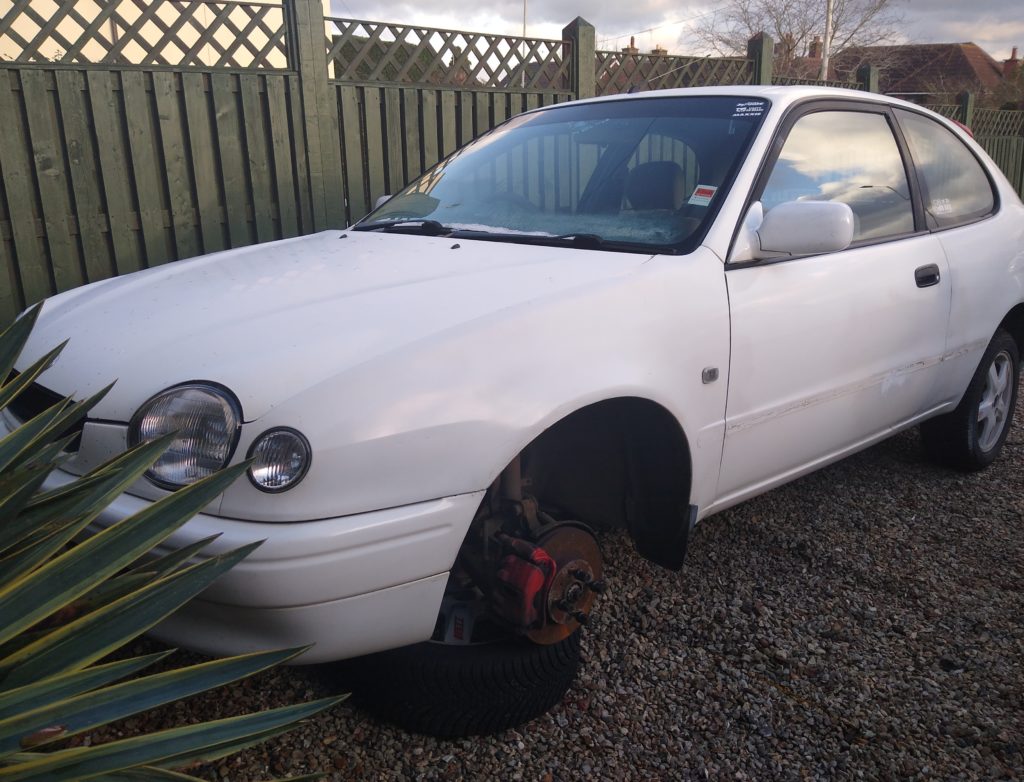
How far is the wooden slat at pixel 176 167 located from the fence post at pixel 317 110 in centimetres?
80

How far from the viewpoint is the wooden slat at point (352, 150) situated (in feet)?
18.9

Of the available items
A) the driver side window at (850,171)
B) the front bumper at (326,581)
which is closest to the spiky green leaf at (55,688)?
the front bumper at (326,581)

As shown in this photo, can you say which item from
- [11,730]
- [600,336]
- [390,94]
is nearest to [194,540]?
[11,730]

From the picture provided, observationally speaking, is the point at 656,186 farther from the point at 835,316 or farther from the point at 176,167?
the point at 176,167

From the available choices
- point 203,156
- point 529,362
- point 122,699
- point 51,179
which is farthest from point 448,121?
point 122,699

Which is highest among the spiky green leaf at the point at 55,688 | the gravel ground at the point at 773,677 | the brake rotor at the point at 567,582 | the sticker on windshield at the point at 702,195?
the sticker on windshield at the point at 702,195

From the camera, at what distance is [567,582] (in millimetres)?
2025

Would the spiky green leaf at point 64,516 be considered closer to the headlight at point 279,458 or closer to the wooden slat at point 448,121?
the headlight at point 279,458

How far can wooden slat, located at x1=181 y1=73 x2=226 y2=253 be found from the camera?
5.17 m

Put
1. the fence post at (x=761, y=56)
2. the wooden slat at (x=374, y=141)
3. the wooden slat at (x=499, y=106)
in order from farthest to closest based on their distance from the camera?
1. the fence post at (x=761, y=56)
2. the wooden slat at (x=499, y=106)
3. the wooden slat at (x=374, y=141)

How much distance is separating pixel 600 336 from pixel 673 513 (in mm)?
623

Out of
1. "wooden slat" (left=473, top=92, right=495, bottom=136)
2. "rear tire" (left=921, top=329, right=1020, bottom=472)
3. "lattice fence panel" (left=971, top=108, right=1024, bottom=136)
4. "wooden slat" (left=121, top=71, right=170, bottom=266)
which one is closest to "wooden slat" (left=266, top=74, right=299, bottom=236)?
"wooden slat" (left=121, top=71, right=170, bottom=266)

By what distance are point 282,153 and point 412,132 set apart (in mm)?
1045

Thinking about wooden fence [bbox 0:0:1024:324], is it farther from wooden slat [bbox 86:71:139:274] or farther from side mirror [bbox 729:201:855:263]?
side mirror [bbox 729:201:855:263]
